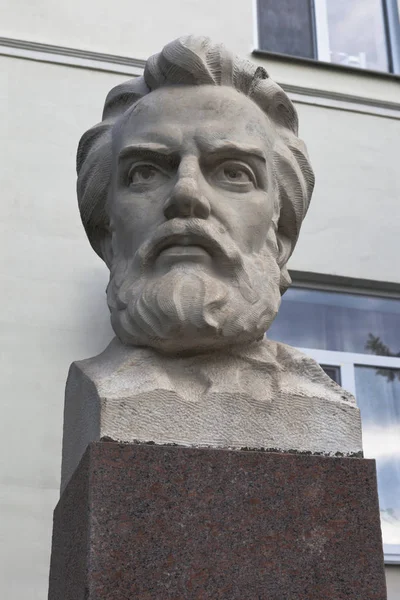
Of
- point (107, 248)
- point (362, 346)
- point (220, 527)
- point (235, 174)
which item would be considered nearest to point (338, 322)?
→ point (362, 346)

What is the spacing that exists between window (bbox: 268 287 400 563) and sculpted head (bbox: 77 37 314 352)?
2716mm

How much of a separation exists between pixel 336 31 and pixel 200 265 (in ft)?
15.5

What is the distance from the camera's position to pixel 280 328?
5.98 meters

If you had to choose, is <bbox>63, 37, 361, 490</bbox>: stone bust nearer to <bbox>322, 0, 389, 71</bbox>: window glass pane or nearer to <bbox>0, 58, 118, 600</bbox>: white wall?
<bbox>0, 58, 118, 600</bbox>: white wall

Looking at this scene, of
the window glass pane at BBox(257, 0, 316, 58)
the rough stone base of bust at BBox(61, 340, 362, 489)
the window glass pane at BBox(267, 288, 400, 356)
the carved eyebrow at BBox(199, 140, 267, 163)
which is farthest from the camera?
the window glass pane at BBox(257, 0, 316, 58)

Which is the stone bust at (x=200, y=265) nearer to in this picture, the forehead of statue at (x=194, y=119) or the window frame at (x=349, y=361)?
the forehead of statue at (x=194, y=119)

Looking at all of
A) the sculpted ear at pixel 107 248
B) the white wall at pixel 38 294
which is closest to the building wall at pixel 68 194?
the white wall at pixel 38 294

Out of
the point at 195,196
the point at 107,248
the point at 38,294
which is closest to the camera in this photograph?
the point at 195,196

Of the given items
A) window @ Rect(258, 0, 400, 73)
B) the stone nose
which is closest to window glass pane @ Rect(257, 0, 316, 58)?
window @ Rect(258, 0, 400, 73)

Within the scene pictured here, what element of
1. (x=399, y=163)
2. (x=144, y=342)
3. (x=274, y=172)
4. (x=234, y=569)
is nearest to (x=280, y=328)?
(x=399, y=163)

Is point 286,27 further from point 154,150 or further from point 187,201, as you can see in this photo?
point 187,201

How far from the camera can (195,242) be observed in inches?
112

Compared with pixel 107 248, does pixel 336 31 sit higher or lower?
higher

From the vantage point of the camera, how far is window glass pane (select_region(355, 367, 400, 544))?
18.1 ft
